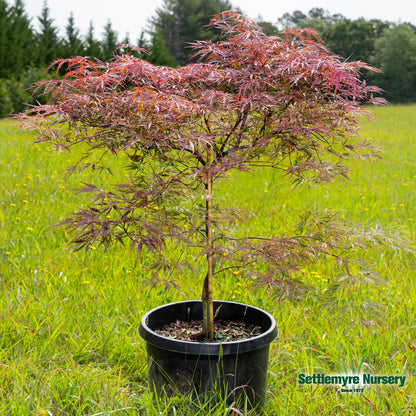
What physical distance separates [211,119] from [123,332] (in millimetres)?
1246

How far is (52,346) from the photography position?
2.26 meters

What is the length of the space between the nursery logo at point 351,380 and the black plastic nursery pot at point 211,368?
0.82ft

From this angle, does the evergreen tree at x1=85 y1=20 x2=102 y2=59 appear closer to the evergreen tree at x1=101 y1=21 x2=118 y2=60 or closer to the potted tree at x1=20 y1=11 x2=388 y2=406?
the evergreen tree at x1=101 y1=21 x2=118 y2=60

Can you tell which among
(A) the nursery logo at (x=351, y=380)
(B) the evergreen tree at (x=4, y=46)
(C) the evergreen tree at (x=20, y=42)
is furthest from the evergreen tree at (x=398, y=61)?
(A) the nursery logo at (x=351, y=380)

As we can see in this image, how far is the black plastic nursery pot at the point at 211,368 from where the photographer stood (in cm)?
179

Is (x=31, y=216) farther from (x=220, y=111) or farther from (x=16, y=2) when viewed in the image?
(x=16, y=2)

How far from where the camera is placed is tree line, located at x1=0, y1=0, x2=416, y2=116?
51.0 ft

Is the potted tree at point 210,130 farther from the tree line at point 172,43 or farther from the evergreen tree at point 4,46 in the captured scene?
the evergreen tree at point 4,46

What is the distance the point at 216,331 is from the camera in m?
2.16

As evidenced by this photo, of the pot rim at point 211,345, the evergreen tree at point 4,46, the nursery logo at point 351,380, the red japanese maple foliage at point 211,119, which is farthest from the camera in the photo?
the evergreen tree at point 4,46

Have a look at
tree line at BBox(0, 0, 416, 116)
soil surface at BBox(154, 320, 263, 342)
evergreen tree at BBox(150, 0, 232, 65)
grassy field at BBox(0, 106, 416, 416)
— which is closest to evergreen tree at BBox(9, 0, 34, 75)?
tree line at BBox(0, 0, 416, 116)

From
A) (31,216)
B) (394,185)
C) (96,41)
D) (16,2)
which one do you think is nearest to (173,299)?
(31,216)

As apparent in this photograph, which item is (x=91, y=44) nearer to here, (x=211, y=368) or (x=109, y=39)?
(x=109, y=39)

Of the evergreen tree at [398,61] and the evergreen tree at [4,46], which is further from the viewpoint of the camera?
the evergreen tree at [398,61]
